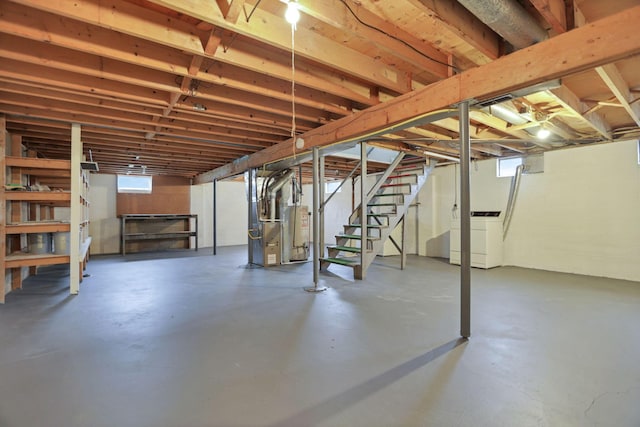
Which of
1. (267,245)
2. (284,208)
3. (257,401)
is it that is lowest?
(257,401)

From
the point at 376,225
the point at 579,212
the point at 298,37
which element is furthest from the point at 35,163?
the point at 579,212

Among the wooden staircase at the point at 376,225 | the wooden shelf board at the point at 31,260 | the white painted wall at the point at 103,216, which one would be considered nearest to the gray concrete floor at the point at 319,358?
the wooden shelf board at the point at 31,260

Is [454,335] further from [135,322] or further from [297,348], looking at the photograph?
[135,322]

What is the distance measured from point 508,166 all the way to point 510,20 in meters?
4.68

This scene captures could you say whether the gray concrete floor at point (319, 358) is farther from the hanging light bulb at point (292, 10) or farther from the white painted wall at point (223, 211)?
the white painted wall at point (223, 211)

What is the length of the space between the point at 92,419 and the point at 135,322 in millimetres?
1411

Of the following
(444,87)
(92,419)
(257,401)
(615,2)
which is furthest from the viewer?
(444,87)

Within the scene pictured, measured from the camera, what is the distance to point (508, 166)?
584 centimetres

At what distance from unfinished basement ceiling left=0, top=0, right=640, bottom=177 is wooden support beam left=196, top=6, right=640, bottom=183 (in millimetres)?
99

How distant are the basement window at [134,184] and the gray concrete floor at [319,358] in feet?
17.2

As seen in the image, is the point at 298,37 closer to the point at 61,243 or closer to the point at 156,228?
the point at 61,243

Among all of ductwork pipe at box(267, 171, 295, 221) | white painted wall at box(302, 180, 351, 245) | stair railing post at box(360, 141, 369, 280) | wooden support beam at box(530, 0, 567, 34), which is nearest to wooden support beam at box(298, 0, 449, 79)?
wooden support beam at box(530, 0, 567, 34)

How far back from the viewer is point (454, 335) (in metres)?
2.44

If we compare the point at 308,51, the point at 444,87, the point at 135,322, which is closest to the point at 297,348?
the point at 135,322
